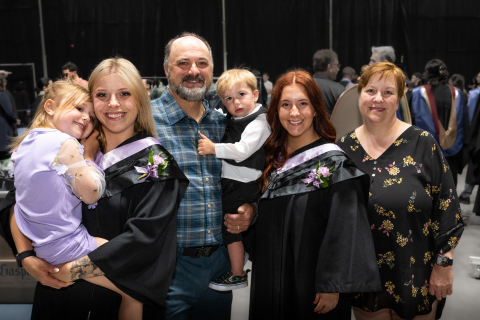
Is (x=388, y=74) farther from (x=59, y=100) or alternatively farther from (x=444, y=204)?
(x=59, y=100)

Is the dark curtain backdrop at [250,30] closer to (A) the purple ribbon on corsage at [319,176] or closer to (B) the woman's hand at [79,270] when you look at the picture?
(A) the purple ribbon on corsage at [319,176]

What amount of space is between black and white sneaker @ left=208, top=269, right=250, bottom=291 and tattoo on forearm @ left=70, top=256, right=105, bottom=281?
0.68 meters

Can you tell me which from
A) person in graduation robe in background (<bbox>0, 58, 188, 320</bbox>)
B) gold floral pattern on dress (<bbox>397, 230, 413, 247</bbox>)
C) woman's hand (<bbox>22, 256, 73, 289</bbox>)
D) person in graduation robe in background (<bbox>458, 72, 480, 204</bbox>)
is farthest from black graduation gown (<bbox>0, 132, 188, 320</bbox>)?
person in graduation robe in background (<bbox>458, 72, 480, 204</bbox>)

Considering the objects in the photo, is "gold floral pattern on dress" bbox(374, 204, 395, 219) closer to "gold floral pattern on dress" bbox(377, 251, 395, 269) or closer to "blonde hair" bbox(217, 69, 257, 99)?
"gold floral pattern on dress" bbox(377, 251, 395, 269)

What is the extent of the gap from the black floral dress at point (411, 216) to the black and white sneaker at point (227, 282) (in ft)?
2.37

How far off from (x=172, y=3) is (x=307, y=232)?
10143mm

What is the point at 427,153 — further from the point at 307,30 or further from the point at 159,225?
the point at 307,30

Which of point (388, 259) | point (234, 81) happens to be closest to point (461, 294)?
point (388, 259)

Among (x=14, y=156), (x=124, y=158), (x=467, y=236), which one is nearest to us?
(x=14, y=156)

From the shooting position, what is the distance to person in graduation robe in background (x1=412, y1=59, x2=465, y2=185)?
4.58 meters

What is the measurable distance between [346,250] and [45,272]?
127 cm

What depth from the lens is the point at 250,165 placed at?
220cm

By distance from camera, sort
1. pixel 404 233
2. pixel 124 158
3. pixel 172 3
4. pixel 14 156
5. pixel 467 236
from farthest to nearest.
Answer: pixel 172 3 → pixel 467 236 → pixel 404 233 → pixel 124 158 → pixel 14 156

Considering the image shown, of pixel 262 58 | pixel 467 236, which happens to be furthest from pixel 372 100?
pixel 262 58
